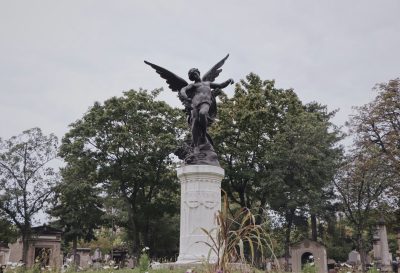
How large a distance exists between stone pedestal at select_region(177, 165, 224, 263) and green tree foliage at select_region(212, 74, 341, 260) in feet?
50.1

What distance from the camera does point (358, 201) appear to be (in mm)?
27281

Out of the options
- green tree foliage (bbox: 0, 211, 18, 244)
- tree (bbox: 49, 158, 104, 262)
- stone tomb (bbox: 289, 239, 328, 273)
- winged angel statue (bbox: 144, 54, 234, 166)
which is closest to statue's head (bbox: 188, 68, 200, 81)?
winged angel statue (bbox: 144, 54, 234, 166)

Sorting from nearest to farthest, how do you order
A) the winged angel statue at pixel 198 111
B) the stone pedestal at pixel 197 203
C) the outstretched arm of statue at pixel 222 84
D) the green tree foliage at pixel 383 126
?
the stone pedestal at pixel 197 203 < the winged angel statue at pixel 198 111 < the outstretched arm of statue at pixel 222 84 < the green tree foliage at pixel 383 126

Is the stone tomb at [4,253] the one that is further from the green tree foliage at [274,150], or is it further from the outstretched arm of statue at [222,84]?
the outstretched arm of statue at [222,84]

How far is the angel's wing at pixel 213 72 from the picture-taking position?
45.2 ft

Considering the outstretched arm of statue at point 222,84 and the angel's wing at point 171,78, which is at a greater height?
the angel's wing at point 171,78

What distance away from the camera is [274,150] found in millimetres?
27422

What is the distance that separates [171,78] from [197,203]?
4.39m

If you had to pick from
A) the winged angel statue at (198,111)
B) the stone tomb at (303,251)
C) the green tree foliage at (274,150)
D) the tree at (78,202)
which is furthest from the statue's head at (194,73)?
the stone tomb at (303,251)

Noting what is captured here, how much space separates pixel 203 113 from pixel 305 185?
16.5 meters

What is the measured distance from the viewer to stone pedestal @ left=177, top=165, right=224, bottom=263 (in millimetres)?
11242

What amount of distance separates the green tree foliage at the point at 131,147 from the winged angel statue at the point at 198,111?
47.7 ft

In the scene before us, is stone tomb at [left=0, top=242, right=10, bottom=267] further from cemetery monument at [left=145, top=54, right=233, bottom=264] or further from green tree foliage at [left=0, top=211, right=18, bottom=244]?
cemetery monument at [left=145, top=54, right=233, bottom=264]

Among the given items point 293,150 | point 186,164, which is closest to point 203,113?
point 186,164
